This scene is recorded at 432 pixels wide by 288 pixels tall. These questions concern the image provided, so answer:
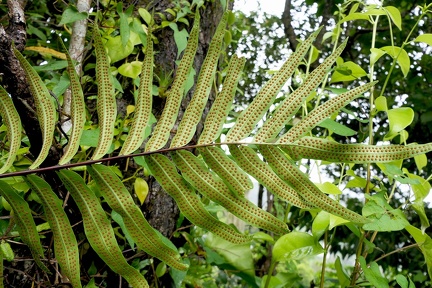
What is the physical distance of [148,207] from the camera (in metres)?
1.29

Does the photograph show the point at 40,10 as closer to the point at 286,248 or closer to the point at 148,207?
the point at 148,207

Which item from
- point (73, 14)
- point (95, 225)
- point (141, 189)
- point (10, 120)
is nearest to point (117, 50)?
point (73, 14)

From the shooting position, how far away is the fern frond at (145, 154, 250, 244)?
74 cm

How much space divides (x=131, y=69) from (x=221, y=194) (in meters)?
0.73

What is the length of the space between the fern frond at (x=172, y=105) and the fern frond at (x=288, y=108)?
0.46 ft

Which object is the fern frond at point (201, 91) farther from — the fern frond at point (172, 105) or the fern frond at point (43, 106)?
the fern frond at point (43, 106)

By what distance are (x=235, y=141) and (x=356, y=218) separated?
22 cm

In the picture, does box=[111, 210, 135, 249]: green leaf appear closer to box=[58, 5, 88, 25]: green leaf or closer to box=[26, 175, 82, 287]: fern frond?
box=[26, 175, 82, 287]: fern frond

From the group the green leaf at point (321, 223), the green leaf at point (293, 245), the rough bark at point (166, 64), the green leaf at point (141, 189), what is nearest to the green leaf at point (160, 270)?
the rough bark at point (166, 64)

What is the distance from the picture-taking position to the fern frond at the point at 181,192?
0.74m

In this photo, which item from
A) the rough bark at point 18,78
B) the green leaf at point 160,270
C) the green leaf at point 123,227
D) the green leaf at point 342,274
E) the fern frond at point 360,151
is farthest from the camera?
the green leaf at point 160,270

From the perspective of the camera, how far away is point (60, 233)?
750mm

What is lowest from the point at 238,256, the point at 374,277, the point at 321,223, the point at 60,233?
the point at 238,256

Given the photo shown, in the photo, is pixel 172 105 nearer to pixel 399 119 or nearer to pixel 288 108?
pixel 288 108
